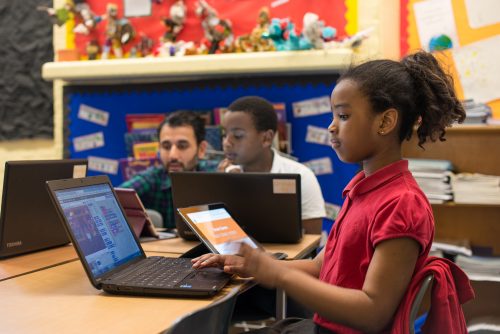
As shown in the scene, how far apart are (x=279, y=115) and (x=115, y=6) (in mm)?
1367

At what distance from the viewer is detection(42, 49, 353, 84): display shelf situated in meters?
2.99

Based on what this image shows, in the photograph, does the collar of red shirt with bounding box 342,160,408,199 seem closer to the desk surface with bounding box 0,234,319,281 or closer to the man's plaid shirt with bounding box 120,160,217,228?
the desk surface with bounding box 0,234,319,281

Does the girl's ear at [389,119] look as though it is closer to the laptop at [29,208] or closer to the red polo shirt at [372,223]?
the red polo shirt at [372,223]

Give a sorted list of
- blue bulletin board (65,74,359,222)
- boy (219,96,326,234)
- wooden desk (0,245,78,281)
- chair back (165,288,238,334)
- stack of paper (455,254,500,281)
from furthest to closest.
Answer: blue bulletin board (65,74,359,222), stack of paper (455,254,500,281), boy (219,96,326,234), wooden desk (0,245,78,281), chair back (165,288,238,334)

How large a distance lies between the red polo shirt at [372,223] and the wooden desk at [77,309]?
304mm

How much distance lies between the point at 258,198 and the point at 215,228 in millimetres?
297

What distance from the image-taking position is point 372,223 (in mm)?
1212

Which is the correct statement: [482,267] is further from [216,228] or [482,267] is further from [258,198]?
[216,228]

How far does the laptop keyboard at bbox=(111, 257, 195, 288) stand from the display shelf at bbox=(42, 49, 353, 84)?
5.70ft

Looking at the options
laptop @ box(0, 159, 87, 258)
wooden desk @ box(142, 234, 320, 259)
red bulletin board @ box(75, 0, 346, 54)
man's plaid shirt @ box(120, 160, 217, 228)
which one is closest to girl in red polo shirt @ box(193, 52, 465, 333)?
wooden desk @ box(142, 234, 320, 259)

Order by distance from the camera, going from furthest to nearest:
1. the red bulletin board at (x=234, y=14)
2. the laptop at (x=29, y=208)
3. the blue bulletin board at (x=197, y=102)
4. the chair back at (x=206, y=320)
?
the red bulletin board at (x=234, y=14), the blue bulletin board at (x=197, y=102), the laptop at (x=29, y=208), the chair back at (x=206, y=320)

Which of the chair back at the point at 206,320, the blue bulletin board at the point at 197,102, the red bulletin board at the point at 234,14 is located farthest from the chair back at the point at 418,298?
the red bulletin board at the point at 234,14

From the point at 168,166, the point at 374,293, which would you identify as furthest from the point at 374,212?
the point at 168,166

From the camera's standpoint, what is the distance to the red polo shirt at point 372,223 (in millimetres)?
1149
